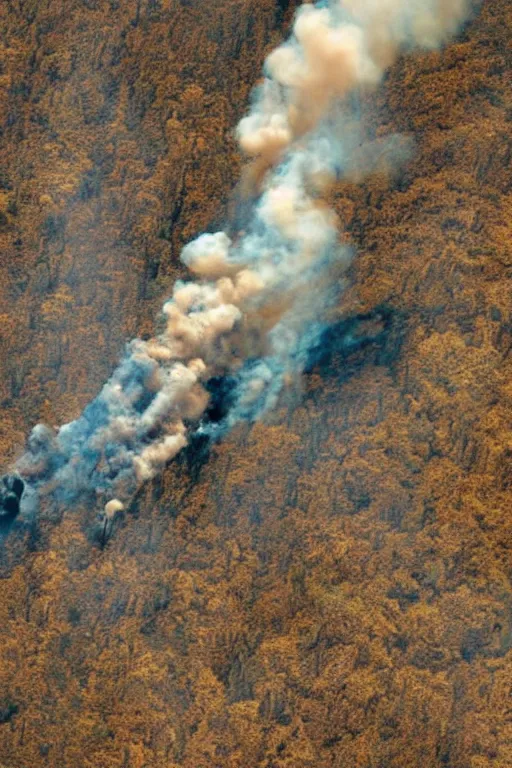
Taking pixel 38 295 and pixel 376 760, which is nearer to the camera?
pixel 376 760

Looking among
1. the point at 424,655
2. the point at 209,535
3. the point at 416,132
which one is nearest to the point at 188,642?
the point at 209,535

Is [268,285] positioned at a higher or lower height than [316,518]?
higher

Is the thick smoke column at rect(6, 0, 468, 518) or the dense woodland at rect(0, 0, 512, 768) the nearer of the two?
the dense woodland at rect(0, 0, 512, 768)

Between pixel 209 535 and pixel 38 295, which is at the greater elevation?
pixel 38 295

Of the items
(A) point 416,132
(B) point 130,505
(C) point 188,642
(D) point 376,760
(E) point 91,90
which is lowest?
(D) point 376,760

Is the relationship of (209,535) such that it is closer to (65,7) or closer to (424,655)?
(424,655)
